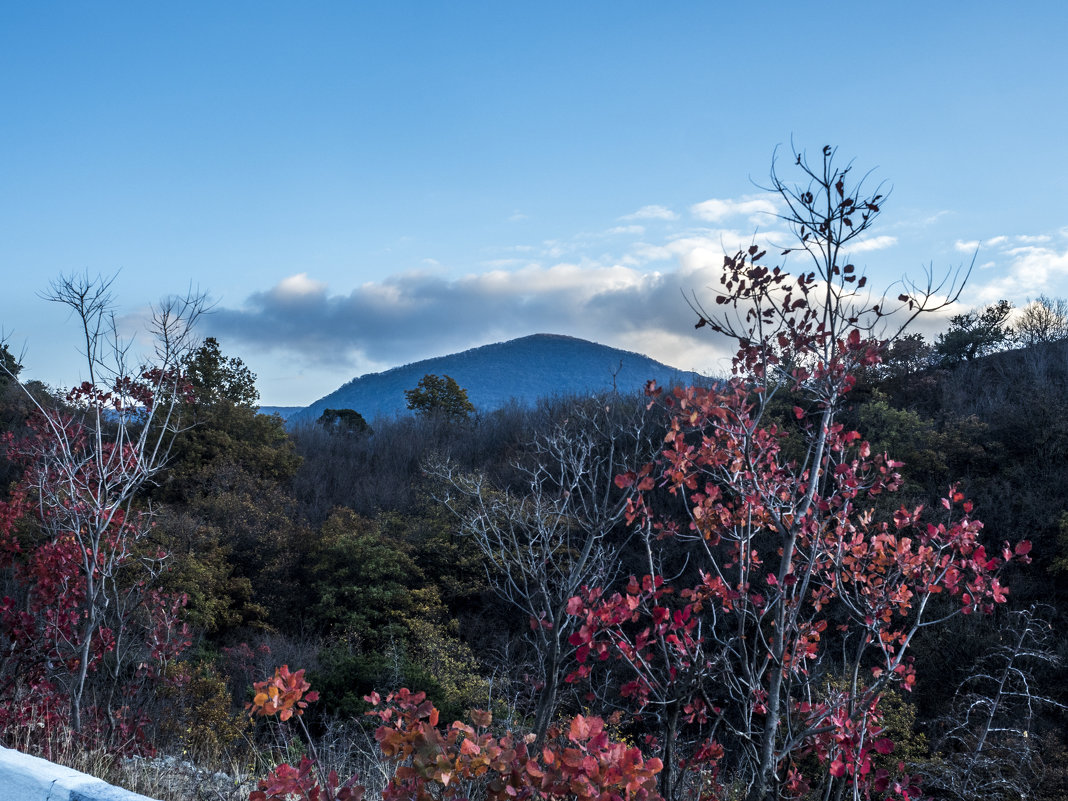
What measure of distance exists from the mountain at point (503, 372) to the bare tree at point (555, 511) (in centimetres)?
Result: 5393

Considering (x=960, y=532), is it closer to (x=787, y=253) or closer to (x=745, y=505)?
(x=745, y=505)

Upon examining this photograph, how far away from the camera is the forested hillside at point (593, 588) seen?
12.7ft

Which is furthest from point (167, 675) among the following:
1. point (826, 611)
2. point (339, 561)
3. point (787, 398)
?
point (787, 398)

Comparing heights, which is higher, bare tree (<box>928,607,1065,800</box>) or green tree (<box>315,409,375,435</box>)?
green tree (<box>315,409,375,435</box>)

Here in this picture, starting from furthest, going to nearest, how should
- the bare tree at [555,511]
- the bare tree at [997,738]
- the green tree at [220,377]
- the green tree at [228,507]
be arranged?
the green tree at [220,377] < the green tree at [228,507] < the bare tree at [997,738] < the bare tree at [555,511]

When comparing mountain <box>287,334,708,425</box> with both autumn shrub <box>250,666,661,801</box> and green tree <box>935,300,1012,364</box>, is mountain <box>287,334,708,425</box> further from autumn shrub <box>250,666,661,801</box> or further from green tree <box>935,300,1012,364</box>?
autumn shrub <box>250,666,661,801</box>

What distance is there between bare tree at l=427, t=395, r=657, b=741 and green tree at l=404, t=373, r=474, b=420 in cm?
652

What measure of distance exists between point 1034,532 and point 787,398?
5.03m

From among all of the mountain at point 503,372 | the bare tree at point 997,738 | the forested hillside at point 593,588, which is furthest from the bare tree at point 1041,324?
the mountain at point 503,372

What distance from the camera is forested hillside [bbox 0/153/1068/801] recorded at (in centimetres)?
387

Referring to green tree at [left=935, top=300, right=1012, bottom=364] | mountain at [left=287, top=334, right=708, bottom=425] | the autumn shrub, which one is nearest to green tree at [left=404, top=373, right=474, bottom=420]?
green tree at [left=935, top=300, right=1012, bottom=364]

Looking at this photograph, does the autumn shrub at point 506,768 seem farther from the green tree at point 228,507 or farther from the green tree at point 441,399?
the green tree at point 441,399

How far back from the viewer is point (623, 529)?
47.8ft

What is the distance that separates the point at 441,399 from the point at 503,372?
171 feet
